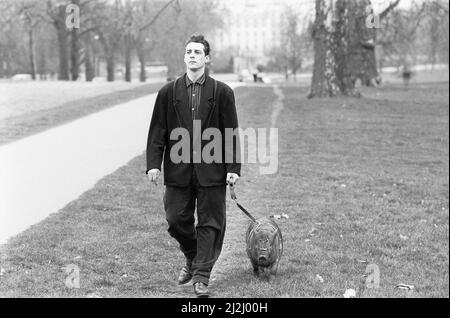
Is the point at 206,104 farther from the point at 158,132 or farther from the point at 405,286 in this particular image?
the point at 405,286

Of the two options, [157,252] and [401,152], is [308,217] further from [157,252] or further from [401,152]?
[401,152]

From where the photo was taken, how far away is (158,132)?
206 inches

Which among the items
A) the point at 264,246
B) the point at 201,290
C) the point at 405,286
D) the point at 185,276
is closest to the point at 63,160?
the point at 185,276

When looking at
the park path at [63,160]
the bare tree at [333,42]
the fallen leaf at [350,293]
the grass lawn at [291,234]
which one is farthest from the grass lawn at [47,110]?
the fallen leaf at [350,293]

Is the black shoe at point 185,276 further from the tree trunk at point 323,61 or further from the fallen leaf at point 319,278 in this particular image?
the tree trunk at point 323,61

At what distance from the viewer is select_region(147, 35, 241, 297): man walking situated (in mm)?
5141

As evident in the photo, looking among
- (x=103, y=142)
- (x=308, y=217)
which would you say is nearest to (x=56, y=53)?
(x=103, y=142)

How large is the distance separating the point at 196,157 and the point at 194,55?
2.62ft

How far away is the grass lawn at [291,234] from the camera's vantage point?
585 cm

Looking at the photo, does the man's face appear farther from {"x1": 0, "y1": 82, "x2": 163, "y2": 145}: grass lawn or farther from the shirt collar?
{"x1": 0, "y1": 82, "x2": 163, "y2": 145}: grass lawn

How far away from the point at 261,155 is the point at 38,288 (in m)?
8.92

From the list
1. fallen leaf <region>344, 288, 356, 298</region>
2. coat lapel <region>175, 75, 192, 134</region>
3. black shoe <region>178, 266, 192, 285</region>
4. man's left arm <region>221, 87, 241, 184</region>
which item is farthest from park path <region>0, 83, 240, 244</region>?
fallen leaf <region>344, 288, 356, 298</region>
